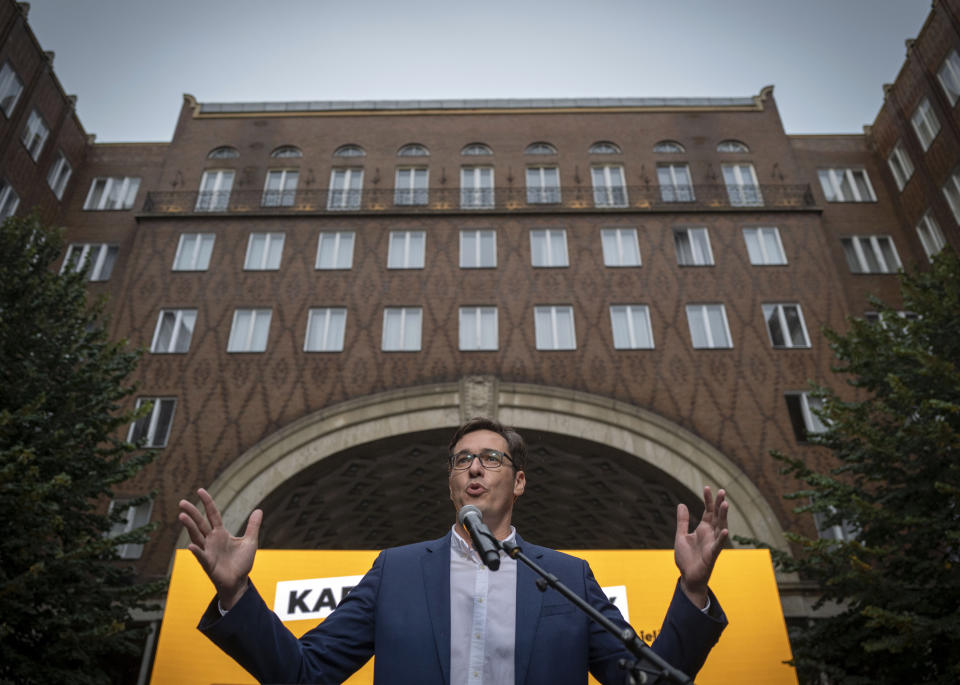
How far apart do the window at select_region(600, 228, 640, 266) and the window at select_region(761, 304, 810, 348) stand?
184 inches

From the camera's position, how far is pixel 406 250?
81.5 feet

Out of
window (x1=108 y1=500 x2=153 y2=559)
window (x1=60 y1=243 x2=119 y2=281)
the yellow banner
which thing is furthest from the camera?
window (x1=60 y1=243 x2=119 y2=281)

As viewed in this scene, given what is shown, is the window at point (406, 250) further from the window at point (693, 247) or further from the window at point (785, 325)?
the window at point (785, 325)

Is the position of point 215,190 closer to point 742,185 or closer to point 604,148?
point 604,148

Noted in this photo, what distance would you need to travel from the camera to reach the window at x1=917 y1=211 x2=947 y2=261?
24.7m

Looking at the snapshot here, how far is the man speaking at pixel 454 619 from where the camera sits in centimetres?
305

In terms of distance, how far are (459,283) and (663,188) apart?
Answer: 9.21 metres

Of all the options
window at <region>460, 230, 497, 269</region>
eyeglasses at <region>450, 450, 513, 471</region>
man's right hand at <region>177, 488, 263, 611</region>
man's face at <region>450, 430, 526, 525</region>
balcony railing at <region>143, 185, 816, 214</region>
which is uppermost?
balcony railing at <region>143, 185, 816, 214</region>

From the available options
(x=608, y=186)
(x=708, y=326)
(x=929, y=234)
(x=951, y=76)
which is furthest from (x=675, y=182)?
(x=951, y=76)

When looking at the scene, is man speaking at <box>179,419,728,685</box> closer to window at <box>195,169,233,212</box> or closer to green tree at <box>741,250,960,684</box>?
green tree at <box>741,250,960,684</box>

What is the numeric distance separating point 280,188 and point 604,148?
13054mm

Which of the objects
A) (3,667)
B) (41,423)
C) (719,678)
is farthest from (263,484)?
(719,678)

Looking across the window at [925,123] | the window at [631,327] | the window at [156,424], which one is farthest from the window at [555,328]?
the window at [925,123]

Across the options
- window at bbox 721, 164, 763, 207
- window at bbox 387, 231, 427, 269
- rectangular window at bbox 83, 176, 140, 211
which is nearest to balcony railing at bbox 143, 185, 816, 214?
window at bbox 721, 164, 763, 207
